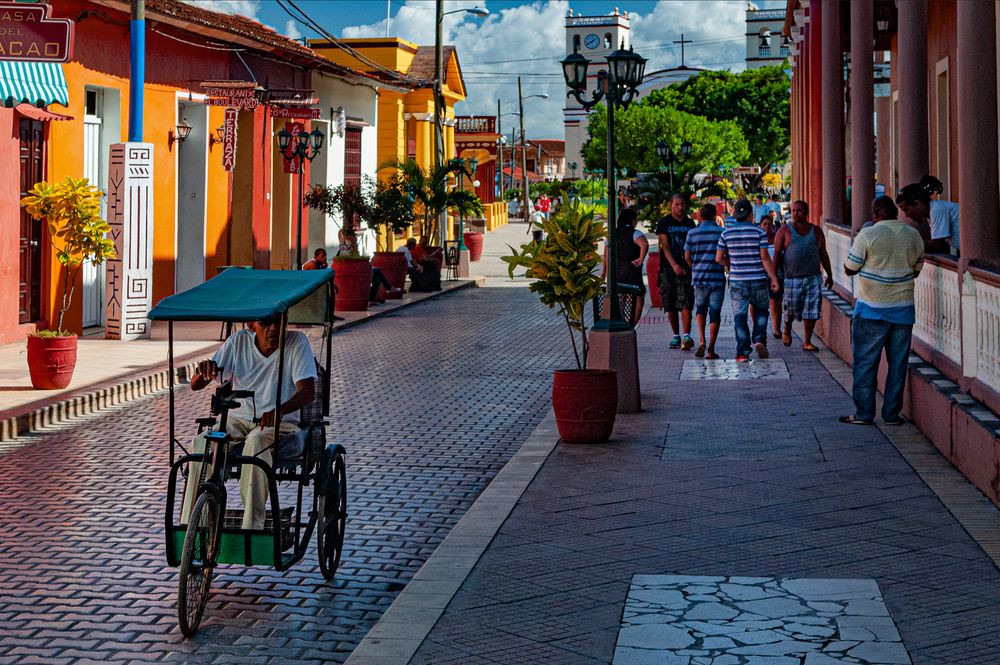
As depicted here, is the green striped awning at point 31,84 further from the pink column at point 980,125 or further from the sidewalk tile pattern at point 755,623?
the sidewalk tile pattern at point 755,623

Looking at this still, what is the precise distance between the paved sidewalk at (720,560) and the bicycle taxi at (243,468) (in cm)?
69

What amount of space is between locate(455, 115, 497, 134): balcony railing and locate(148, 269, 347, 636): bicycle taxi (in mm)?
57845

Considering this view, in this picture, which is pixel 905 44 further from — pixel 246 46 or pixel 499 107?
pixel 499 107

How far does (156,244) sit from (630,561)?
55.7 feet

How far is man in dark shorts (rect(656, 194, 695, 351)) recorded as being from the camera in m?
16.9

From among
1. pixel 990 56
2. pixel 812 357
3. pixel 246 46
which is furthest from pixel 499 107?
pixel 990 56

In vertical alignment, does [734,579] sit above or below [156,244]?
below

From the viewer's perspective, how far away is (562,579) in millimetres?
7035

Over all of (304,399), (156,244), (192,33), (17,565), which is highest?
(192,33)

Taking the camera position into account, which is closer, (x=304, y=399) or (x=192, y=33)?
(x=304, y=399)

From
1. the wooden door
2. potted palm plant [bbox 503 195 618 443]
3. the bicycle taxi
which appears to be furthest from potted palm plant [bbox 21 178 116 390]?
the bicycle taxi

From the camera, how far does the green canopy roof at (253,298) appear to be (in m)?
6.83

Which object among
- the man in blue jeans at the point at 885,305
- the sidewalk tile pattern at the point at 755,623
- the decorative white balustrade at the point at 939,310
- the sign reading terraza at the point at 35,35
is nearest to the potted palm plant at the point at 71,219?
the sign reading terraza at the point at 35,35

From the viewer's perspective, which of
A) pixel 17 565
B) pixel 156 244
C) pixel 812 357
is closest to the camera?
pixel 17 565
